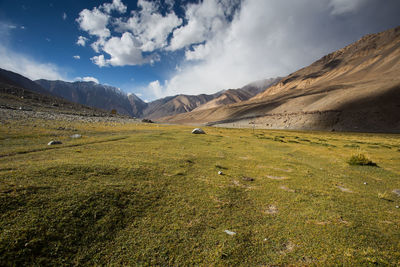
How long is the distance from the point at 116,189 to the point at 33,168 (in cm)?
Answer: 372

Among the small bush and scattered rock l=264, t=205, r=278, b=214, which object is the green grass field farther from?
the small bush

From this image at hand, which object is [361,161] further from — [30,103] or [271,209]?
[30,103]

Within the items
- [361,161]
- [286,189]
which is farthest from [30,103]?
[361,161]

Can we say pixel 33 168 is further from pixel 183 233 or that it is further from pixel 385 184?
pixel 385 184

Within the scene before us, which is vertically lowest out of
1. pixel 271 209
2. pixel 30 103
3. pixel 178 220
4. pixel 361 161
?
pixel 271 209

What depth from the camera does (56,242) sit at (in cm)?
362

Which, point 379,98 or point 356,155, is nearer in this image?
point 356,155

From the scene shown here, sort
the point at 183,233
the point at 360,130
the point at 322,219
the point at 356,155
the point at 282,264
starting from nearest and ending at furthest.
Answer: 1. the point at 282,264
2. the point at 183,233
3. the point at 322,219
4. the point at 356,155
5. the point at 360,130

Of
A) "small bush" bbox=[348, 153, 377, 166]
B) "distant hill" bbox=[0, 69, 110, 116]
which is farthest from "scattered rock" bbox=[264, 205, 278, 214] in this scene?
"distant hill" bbox=[0, 69, 110, 116]

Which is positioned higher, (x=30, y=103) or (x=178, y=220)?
(x=30, y=103)

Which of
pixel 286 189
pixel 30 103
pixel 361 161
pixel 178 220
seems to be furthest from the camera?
pixel 30 103

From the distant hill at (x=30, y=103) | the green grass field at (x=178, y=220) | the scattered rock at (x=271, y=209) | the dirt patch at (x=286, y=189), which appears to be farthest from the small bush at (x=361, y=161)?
the distant hill at (x=30, y=103)

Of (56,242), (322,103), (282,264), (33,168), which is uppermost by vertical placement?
(322,103)

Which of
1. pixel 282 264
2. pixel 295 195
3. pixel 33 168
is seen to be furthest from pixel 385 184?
pixel 33 168
